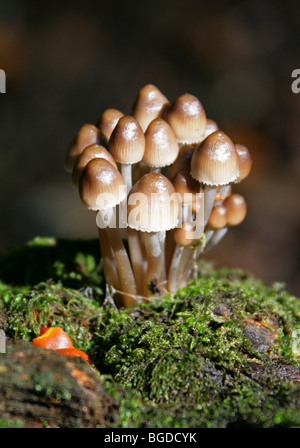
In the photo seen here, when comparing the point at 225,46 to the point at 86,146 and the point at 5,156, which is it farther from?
the point at 86,146

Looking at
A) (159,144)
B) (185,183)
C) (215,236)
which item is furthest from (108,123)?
(215,236)

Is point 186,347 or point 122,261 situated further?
point 122,261

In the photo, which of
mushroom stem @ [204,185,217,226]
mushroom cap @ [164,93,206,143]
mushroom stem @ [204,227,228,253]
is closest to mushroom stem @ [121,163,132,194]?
mushroom cap @ [164,93,206,143]

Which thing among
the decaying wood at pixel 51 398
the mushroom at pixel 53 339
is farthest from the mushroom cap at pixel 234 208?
the decaying wood at pixel 51 398

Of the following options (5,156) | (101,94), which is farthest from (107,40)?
(5,156)

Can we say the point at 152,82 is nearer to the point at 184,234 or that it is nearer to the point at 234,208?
the point at 234,208

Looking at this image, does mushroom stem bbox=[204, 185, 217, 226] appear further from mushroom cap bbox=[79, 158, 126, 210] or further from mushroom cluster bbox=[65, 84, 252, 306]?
mushroom cap bbox=[79, 158, 126, 210]
